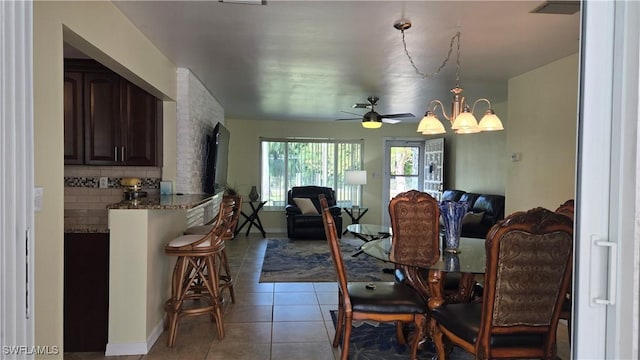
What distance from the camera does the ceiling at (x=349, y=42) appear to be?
8.42 feet

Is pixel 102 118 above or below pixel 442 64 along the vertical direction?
below

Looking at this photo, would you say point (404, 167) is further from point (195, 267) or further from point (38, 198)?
point (38, 198)

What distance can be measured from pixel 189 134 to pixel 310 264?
2.39 metres

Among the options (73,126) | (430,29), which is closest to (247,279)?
(73,126)

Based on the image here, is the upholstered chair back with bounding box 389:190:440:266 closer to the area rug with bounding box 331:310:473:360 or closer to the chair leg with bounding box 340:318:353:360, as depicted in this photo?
the area rug with bounding box 331:310:473:360

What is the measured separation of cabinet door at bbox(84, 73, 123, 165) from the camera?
3617 millimetres

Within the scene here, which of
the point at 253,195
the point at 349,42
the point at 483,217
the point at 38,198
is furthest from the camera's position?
the point at 253,195

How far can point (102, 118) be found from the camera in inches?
144

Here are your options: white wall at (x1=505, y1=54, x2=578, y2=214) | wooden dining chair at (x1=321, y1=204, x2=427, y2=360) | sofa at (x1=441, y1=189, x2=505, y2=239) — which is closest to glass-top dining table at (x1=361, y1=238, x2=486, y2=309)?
wooden dining chair at (x1=321, y1=204, x2=427, y2=360)

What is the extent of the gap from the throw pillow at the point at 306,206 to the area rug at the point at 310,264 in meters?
0.71

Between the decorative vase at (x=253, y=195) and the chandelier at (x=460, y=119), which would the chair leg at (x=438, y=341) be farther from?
the decorative vase at (x=253, y=195)

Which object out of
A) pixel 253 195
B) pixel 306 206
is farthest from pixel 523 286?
pixel 253 195

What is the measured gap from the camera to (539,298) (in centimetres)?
188

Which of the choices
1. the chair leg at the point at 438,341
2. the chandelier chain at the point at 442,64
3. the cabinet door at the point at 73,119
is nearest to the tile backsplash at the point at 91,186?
the cabinet door at the point at 73,119
